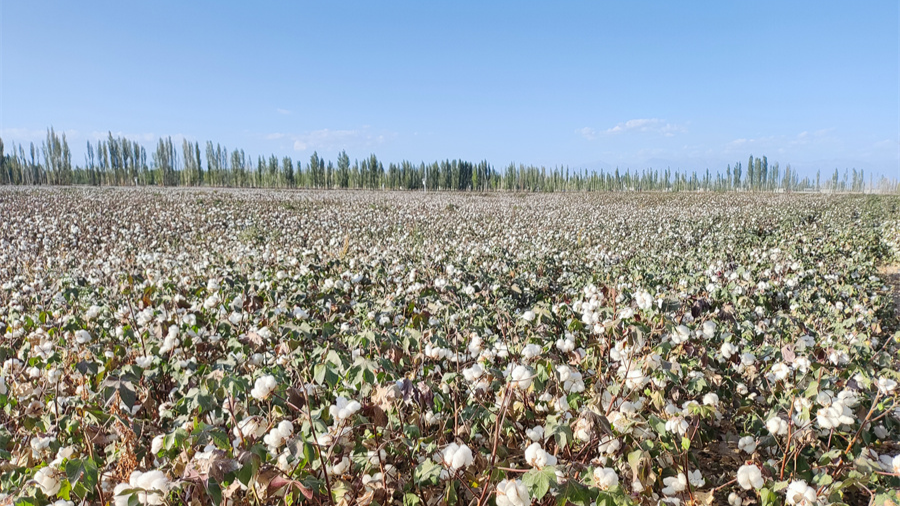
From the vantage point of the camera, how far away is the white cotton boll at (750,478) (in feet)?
6.44

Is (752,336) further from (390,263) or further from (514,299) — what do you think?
(390,263)

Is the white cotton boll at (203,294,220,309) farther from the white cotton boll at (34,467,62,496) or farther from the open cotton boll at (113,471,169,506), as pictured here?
the open cotton boll at (113,471,169,506)

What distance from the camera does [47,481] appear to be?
1772 millimetres

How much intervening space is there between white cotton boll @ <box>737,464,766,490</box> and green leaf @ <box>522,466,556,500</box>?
1.02 meters

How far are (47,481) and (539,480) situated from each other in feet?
5.71

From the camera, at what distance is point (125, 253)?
443 inches

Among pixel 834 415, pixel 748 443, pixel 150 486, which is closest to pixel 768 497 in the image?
pixel 834 415

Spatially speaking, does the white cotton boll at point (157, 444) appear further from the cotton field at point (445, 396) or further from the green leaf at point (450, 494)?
the green leaf at point (450, 494)

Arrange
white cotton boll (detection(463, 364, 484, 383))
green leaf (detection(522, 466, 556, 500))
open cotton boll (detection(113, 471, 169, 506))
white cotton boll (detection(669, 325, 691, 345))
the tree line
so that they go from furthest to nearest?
1. the tree line
2. white cotton boll (detection(669, 325, 691, 345))
3. white cotton boll (detection(463, 364, 484, 383))
4. open cotton boll (detection(113, 471, 169, 506))
5. green leaf (detection(522, 466, 556, 500))

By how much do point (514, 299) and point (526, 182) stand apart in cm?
9014

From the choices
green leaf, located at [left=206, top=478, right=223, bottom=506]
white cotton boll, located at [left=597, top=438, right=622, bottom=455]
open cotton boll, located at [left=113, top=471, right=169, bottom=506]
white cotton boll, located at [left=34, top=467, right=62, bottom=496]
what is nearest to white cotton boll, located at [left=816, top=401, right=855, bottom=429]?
white cotton boll, located at [left=597, top=438, right=622, bottom=455]

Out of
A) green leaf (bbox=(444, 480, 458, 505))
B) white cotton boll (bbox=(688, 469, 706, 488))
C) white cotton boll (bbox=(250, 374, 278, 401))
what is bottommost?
white cotton boll (bbox=(688, 469, 706, 488))

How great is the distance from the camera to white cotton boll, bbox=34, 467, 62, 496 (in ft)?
5.75

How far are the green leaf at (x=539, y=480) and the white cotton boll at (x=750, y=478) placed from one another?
1.02m
